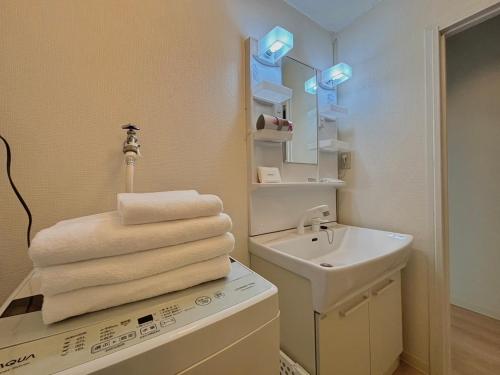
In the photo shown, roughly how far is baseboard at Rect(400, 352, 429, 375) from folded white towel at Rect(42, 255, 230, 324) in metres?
1.39

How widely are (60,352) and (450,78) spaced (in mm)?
2832

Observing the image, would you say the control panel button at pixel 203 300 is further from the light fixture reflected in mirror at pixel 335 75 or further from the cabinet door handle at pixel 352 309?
the light fixture reflected in mirror at pixel 335 75

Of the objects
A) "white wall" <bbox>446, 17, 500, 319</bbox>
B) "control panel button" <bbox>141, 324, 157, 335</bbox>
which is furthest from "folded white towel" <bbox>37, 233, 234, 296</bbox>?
"white wall" <bbox>446, 17, 500, 319</bbox>

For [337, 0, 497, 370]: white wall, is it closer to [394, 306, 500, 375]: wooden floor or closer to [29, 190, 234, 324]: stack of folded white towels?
[394, 306, 500, 375]: wooden floor

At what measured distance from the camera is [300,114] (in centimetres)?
135

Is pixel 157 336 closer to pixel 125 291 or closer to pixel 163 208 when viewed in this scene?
pixel 125 291

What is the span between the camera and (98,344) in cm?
34

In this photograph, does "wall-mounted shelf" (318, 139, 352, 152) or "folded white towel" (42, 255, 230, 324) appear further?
"wall-mounted shelf" (318, 139, 352, 152)

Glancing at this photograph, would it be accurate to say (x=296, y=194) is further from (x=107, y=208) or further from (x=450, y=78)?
(x=450, y=78)

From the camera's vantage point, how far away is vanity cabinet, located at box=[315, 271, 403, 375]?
0.78 meters

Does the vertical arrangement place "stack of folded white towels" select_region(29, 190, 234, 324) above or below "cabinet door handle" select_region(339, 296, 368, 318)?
above

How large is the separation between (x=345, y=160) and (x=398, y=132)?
0.36 metres

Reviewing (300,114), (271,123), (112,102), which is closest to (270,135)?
(271,123)

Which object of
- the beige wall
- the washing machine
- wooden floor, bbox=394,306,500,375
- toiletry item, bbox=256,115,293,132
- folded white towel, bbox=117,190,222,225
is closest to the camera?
the washing machine
